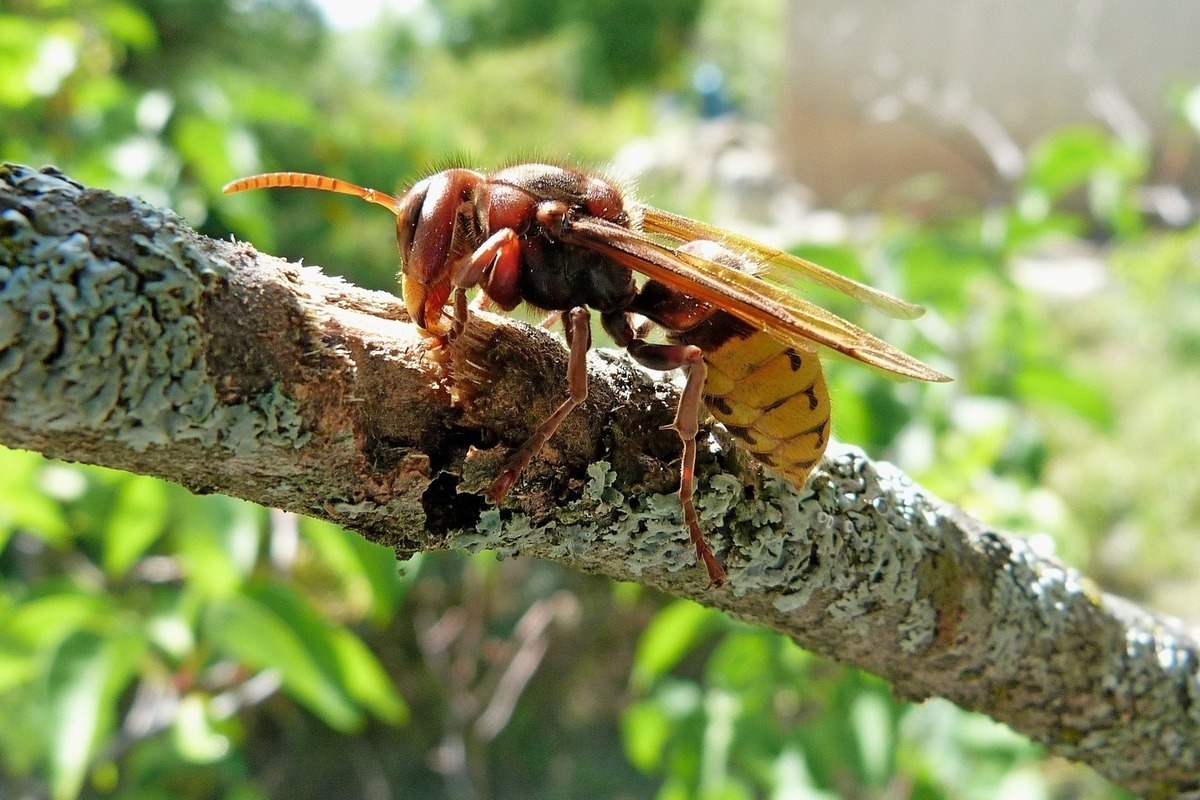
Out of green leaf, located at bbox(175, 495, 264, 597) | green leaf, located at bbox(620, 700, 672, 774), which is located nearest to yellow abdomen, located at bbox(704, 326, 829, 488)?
green leaf, located at bbox(175, 495, 264, 597)

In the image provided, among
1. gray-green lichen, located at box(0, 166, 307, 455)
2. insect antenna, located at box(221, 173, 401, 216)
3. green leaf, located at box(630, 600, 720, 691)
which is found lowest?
green leaf, located at box(630, 600, 720, 691)

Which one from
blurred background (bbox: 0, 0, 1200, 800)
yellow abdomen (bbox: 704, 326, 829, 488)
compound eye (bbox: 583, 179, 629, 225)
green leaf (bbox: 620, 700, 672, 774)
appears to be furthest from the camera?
green leaf (bbox: 620, 700, 672, 774)

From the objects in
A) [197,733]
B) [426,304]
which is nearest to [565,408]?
[426,304]

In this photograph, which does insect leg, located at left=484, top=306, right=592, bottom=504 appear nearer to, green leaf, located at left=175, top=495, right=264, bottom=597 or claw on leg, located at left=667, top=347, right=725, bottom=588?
claw on leg, located at left=667, top=347, right=725, bottom=588

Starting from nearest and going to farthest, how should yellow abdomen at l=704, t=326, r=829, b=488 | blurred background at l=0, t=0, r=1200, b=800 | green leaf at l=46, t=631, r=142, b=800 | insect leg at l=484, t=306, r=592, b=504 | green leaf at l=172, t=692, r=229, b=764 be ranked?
1. insect leg at l=484, t=306, r=592, b=504
2. yellow abdomen at l=704, t=326, r=829, b=488
3. green leaf at l=46, t=631, r=142, b=800
4. blurred background at l=0, t=0, r=1200, b=800
5. green leaf at l=172, t=692, r=229, b=764

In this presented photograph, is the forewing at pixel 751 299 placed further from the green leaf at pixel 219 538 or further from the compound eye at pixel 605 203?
the green leaf at pixel 219 538

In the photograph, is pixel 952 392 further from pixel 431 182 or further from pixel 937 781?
pixel 431 182

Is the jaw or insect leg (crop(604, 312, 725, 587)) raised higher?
the jaw

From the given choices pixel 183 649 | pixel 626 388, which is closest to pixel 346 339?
pixel 626 388

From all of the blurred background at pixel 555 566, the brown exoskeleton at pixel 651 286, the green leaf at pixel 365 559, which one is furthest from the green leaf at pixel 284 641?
the brown exoskeleton at pixel 651 286
